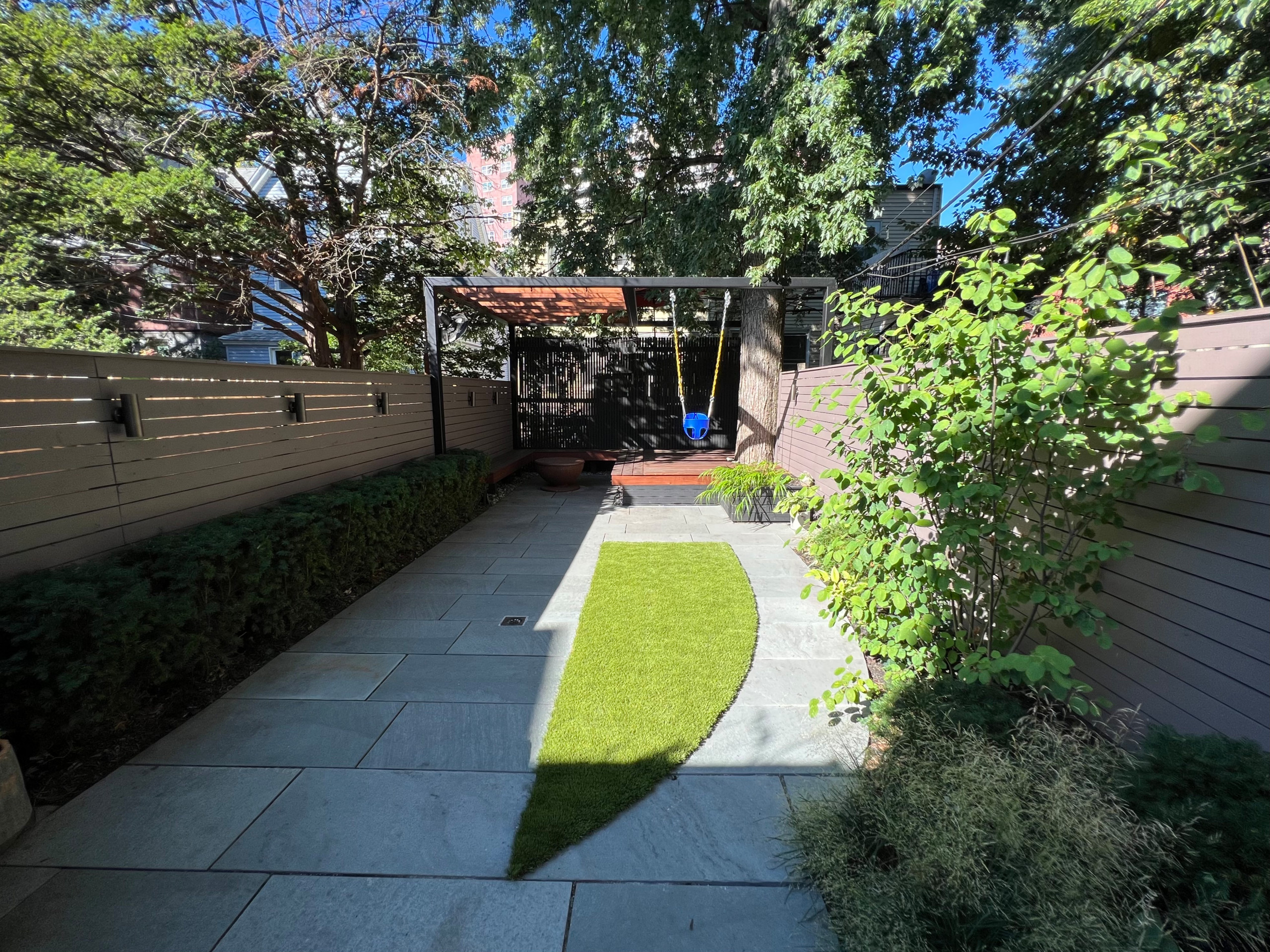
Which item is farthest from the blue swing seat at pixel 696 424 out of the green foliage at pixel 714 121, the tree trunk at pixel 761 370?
the green foliage at pixel 714 121

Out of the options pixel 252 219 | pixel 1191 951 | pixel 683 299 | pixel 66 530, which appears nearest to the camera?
pixel 1191 951

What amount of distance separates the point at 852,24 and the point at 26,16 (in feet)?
30.4

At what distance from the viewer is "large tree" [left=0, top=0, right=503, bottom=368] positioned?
6219mm

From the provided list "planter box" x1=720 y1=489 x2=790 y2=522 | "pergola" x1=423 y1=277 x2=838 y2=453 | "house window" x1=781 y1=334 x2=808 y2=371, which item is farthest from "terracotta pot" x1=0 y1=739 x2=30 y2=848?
"house window" x1=781 y1=334 x2=808 y2=371

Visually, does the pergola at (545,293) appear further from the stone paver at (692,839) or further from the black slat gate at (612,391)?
the stone paver at (692,839)

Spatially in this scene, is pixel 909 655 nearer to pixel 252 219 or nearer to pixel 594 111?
pixel 594 111

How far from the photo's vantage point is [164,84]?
6609mm

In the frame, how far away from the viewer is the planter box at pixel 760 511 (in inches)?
248

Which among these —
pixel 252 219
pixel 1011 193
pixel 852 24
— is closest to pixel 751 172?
pixel 852 24

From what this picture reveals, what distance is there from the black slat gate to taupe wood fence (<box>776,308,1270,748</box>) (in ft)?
29.8

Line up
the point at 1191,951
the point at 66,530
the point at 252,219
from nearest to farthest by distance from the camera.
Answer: the point at 1191,951, the point at 66,530, the point at 252,219

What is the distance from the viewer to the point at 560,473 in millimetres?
8867

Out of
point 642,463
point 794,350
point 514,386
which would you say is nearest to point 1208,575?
point 642,463

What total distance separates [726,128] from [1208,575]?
25.3ft
